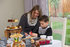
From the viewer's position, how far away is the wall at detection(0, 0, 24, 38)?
403cm

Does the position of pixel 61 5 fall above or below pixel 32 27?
above

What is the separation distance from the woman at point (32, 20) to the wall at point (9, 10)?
1.33 m

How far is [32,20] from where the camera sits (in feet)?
8.89

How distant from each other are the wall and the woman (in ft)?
4.38

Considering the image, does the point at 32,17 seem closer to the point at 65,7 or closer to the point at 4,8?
the point at 65,7

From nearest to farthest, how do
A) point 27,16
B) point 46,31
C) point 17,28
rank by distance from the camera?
point 46,31, point 27,16, point 17,28

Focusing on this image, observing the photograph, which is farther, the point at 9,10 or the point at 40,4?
the point at 9,10

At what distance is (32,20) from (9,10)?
157 cm

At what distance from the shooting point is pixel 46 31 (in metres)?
2.03

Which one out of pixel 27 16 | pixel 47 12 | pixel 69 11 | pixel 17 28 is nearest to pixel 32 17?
pixel 27 16

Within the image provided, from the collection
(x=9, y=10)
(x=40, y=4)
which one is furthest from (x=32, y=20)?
(x=9, y=10)

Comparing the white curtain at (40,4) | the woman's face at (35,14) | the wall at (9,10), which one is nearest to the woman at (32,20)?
the woman's face at (35,14)

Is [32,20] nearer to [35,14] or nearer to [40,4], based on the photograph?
[35,14]

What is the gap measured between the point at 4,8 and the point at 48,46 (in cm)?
283
